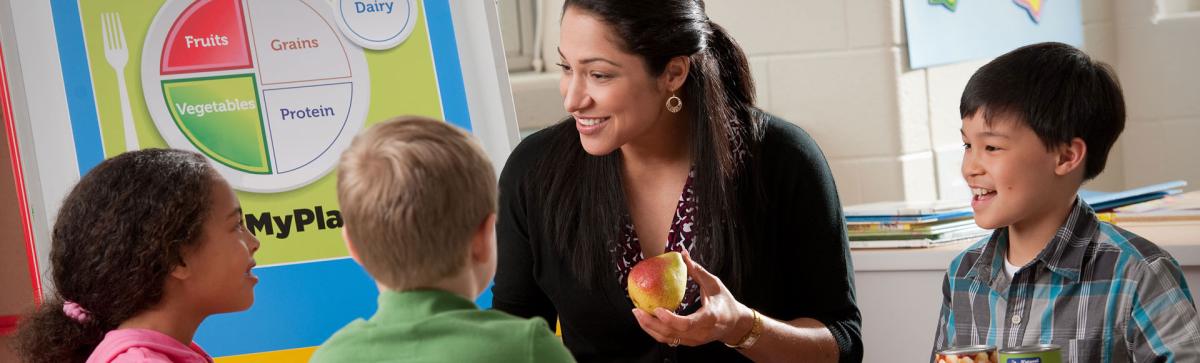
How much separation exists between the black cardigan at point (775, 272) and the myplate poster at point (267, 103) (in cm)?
43

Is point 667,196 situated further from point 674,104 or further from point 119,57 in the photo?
point 119,57

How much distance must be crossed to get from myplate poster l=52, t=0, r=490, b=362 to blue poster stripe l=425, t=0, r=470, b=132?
23 millimetres

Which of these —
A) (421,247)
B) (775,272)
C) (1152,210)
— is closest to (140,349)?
(421,247)

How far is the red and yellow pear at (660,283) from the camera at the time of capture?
144 cm

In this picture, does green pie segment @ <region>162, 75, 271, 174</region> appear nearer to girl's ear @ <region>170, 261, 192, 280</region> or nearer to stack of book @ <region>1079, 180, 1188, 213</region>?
girl's ear @ <region>170, 261, 192, 280</region>

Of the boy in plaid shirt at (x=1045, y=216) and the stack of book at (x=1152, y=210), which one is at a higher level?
the boy in plaid shirt at (x=1045, y=216)

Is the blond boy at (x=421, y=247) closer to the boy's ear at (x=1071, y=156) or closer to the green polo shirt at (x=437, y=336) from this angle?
the green polo shirt at (x=437, y=336)

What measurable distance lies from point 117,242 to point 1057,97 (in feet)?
3.57

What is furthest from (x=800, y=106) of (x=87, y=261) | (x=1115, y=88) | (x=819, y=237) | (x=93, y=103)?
(x=87, y=261)

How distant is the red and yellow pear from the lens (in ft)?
4.72

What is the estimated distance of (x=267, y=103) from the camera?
1.96 m

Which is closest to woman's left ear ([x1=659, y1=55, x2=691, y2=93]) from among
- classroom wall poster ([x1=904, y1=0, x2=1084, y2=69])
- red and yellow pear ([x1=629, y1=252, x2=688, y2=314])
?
red and yellow pear ([x1=629, y1=252, x2=688, y2=314])

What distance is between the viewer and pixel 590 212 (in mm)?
1673

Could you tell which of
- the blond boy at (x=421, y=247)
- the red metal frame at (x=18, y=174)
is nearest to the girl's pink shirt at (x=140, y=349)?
the blond boy at (x=421, y=247)
